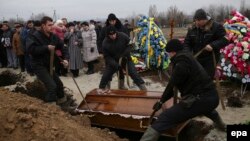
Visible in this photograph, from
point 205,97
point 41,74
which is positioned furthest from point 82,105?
point 205,97

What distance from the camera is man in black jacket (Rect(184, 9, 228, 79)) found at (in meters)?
5.98

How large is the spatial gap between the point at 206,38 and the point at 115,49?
7.18 ft

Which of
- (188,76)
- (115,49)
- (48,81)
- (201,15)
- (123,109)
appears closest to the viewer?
(188,76)

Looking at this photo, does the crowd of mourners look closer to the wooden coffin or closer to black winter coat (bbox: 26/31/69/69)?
black winter coat (bbox: 26/31/69/69)

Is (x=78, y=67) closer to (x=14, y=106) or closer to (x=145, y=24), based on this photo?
(x=145, y=24)

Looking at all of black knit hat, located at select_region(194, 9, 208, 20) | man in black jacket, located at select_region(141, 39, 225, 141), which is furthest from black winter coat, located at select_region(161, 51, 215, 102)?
black knit hat, located at select_region(194, 9, 208, 20)

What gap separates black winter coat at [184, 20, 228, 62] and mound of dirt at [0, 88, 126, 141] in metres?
2.15

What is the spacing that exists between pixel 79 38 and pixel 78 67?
2.89 ft

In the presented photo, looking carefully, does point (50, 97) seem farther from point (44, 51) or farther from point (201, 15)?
point (201, 15)

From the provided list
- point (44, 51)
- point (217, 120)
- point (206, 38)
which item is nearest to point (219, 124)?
point (217, 120)

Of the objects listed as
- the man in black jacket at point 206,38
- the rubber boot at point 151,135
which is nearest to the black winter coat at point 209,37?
the man in black jacket at point 206,38

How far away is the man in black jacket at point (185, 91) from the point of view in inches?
185

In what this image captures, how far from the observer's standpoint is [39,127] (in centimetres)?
443

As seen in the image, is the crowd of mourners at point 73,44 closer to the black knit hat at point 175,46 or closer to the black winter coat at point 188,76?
the black knit hat at point 175,46
